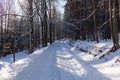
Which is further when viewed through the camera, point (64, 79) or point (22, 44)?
point (22, 44)

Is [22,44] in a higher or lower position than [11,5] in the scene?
lower

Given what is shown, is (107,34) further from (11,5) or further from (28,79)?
(28,79)

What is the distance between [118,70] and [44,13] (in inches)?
1694

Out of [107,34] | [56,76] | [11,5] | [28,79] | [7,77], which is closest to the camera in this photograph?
[7,77]

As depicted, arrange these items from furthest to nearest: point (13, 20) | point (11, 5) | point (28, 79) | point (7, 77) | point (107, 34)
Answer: point (13, 20) → point (11, 5) → point (107, 34) → point (28, 79) → point (7, 77)

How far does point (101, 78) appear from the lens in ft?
40.2

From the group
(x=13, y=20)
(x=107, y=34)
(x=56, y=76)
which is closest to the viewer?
(x=56, y=76)

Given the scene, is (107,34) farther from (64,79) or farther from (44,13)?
(64,79)

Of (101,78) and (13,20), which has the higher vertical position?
(13,20)

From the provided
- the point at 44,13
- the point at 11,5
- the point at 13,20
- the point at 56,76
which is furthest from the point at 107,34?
the point at 56,76

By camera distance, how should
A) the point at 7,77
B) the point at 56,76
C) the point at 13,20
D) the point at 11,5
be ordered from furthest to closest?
the point at 13,20
the point at 11,5
the point at 56,76
the point at 7,77

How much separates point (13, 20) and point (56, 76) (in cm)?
5203

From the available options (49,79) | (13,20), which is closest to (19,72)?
(49,79)

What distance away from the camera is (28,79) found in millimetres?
12633
